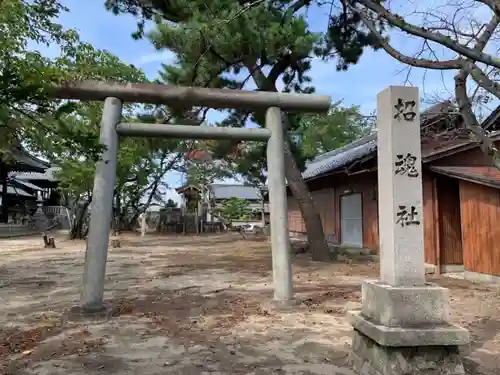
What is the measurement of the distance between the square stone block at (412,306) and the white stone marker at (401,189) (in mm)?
119

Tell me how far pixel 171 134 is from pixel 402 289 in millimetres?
4408

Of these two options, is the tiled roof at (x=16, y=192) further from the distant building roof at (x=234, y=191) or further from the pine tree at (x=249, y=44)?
the pine tree at (x=249, y=44)

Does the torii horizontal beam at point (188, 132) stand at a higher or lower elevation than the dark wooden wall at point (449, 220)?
higher

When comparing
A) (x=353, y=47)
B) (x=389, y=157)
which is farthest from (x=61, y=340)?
(x=353, y=47)

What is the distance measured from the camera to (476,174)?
30.9ft

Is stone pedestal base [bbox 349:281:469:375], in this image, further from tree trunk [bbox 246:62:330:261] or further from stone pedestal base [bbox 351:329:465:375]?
tree trunk [bbox 246:62:330:261]

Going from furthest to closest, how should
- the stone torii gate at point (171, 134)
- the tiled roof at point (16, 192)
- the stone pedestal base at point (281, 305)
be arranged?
the tiled roof at point (16, 192) < the stone pedestal base at point (281, 305) < the stone torii gate at point (171, 134)

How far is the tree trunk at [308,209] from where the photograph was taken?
12.7 metres

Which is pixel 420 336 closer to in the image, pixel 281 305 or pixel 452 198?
pixel 281 305

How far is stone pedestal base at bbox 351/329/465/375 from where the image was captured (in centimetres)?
374

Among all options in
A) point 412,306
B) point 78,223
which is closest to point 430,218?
point 412,306

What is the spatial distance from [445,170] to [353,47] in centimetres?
386

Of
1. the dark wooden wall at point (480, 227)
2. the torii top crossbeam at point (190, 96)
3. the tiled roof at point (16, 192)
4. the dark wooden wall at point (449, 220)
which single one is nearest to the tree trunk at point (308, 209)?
the dark wooden wall at point (449, 220)

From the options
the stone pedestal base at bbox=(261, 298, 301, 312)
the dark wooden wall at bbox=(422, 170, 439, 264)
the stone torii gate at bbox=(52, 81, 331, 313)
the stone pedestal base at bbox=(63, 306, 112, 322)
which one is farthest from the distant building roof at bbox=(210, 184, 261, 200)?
the stone pedestal base at bbox=(63, 306, 112, 322)
